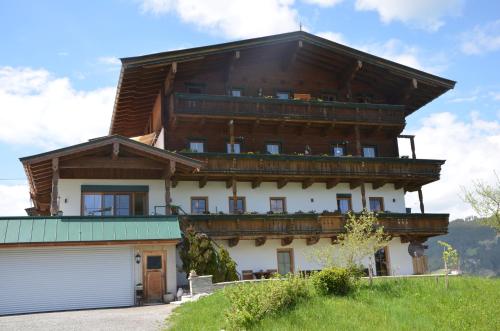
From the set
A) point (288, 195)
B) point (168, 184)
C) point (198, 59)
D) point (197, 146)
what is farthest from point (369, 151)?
point (168, 184)

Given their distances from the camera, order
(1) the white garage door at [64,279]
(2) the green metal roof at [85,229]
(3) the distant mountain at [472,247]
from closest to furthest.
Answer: (1) the white garage door at [64,279], (2) the green metal roof at [85,229], (3) the distant mountain at [472,247]

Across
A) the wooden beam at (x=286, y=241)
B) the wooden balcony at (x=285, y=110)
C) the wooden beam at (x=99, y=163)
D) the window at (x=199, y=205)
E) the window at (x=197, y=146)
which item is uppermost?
the wooden balcony at (x=285, y=110)

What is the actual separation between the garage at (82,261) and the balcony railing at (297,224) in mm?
3451

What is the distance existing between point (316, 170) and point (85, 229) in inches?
519

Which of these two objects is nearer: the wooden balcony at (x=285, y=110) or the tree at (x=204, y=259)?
the tree at (x=204, y=259)

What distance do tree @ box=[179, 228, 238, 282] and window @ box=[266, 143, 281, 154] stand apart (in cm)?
964

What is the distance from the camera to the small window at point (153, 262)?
23781 mm

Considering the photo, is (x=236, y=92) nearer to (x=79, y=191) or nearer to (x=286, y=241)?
(x=286, y=241)

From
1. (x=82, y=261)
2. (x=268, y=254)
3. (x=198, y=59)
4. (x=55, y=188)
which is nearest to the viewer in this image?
(x=82, y=261)

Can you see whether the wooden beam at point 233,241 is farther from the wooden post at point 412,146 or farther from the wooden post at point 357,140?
the wooden post at point 412,146

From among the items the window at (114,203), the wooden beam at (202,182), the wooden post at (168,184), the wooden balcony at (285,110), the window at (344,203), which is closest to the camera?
the wooden post at (168,184)

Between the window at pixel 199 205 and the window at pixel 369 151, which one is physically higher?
the window at pixel 369 151

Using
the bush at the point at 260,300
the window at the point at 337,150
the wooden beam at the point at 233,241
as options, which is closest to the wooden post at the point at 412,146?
the window at the point at 337,150

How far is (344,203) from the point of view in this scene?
3297cm
